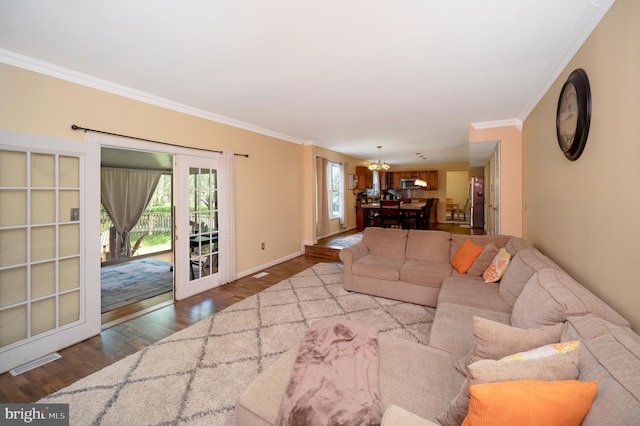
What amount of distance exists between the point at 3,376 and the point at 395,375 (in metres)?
3.03

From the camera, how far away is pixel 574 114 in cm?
217

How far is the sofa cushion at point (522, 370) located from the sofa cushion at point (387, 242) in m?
3.11

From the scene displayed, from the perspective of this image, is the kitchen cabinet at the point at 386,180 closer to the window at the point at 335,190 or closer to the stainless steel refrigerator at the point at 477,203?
the stainless steel refrigerator at the point at 477,203

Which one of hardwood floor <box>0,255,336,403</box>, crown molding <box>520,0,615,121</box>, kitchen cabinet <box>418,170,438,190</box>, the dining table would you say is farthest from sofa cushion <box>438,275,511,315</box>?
kitchen cabinet <box>418,170,438,190</box>

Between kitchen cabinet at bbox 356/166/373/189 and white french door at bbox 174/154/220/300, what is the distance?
575 centimetres

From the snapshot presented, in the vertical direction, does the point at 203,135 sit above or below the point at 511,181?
above

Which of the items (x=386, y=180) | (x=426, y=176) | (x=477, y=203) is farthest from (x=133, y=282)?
(x=426, y=176)

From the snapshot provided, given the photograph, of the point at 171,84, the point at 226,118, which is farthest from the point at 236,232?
the point at 171,84

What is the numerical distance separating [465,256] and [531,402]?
2807 mm

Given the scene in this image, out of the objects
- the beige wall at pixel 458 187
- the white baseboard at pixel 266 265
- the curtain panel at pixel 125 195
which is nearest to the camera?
the white baseboard at pixel 266 265

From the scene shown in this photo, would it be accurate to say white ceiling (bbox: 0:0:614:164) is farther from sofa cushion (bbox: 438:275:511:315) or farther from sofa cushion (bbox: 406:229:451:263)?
sofa cushion (bbox: 438:275:511:315)

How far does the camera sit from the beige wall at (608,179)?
1486mm

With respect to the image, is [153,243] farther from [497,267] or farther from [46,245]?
[497,267]

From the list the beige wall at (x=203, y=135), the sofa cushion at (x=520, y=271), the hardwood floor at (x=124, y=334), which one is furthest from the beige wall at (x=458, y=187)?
the sofa cushion at (x=520, y=271)
